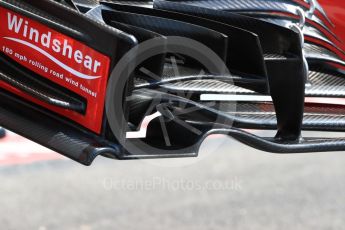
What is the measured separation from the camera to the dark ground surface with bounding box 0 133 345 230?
298cm

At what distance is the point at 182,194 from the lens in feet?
10.8

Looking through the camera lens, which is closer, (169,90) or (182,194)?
(169,90)

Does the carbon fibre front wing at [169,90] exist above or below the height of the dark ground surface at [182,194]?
above

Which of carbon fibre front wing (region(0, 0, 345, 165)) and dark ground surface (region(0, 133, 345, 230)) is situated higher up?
carbon fibre front wing (region(0, 0, 345, 165))

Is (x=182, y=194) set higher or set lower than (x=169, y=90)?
lower

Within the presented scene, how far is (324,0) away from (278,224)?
134 cm

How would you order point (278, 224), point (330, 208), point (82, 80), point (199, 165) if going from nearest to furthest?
→ point (82, 80) < point (278, 224) < point (330, 208) < point (199, 165)

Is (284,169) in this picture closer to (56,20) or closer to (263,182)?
(263,182)

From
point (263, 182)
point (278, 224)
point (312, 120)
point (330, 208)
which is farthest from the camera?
point (263, 182)

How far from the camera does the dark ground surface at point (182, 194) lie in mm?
2977

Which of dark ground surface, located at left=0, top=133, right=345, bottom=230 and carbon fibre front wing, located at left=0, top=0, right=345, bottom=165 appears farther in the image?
dark ground surface, located at left=0, top=133, right=345, bottom=230

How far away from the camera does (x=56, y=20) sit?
4.55 ft

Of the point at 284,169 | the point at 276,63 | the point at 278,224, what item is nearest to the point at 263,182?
the point at 284,169

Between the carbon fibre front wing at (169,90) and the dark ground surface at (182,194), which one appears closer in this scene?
the carbon fibre front wing at (169,90)
